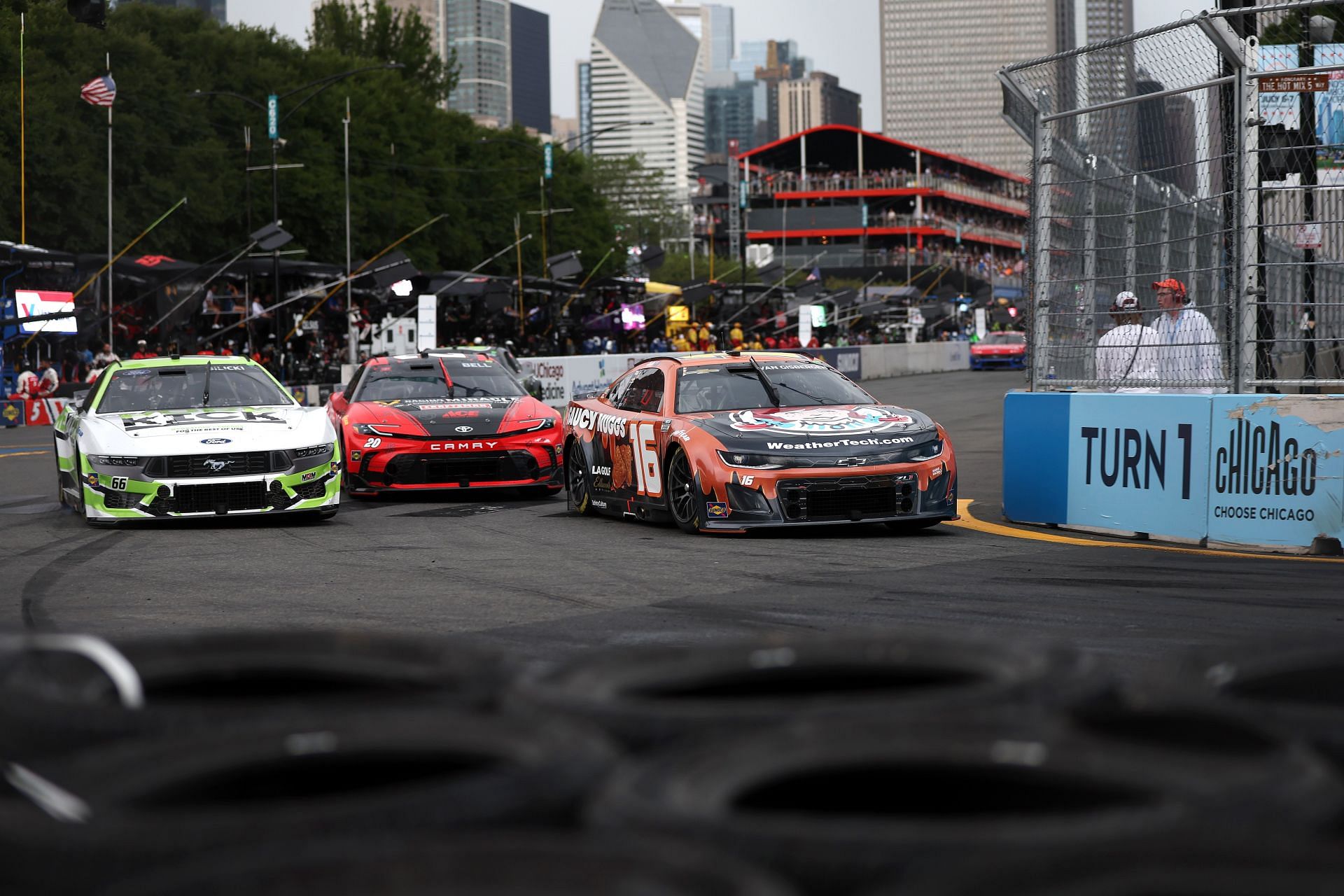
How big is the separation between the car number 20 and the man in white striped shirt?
10.2ft

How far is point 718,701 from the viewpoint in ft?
7.79

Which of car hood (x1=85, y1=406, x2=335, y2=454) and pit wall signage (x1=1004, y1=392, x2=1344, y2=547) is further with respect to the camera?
car hood (x1=85, y1=406, x2=335, y2=454)

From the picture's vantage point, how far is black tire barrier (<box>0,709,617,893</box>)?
165 centimetres

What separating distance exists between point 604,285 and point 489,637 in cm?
4283

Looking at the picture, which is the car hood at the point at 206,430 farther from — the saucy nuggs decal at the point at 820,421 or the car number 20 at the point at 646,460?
the saucy nuggs decal at the point at 820,421

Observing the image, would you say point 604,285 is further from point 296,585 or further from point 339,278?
point 296,585

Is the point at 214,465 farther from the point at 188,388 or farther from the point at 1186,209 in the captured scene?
the point at 1186,209

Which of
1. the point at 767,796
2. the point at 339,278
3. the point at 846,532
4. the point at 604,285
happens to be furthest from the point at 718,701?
the point at 604,285

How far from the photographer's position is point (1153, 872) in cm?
148

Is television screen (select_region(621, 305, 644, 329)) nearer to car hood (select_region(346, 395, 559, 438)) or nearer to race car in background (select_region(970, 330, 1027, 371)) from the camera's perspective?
race car in background (select_region(970, 330, 1027, 371))

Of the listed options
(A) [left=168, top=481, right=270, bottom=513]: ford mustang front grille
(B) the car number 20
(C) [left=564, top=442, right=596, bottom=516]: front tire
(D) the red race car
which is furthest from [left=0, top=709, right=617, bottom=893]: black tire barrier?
(D) the red race car

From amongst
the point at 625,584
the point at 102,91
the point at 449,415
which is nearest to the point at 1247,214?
the point at 625,584

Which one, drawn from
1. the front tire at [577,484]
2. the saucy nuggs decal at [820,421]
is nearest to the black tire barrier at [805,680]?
the saucy nuggs decal at [820,421]

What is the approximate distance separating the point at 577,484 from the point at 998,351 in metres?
45.1
